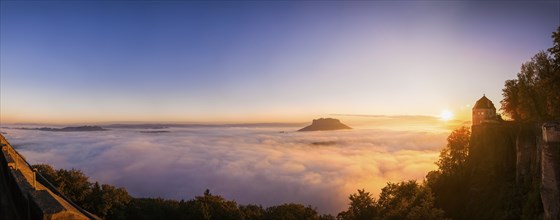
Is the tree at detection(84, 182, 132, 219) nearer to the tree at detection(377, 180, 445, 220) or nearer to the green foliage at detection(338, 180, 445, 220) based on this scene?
the green foliage at detection(338, 180, 445, 220)

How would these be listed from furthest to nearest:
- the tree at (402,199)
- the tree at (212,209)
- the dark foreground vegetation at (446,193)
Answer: the tree at (212,209) < the dark foreground vegetation at (446,193) < the tree at (402,199)

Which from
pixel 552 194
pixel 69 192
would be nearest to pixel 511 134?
pixel 552 194

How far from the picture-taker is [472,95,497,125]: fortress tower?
180ft

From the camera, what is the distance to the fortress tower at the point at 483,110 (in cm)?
5478

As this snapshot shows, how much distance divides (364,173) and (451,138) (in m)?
130

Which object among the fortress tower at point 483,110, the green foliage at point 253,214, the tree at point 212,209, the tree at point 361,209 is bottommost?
the green foliage at point 253,214

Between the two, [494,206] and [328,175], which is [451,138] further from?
[328,175]

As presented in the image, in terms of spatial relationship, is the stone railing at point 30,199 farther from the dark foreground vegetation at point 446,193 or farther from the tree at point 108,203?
the dark foreground vegetation at point 446,193

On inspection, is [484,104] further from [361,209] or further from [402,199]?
[361,209]

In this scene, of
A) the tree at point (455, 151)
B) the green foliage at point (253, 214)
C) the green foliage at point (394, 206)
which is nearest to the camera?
the green foliage at point (394, 206)

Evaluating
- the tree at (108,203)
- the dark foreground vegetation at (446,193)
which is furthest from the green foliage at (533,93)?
the tree at (108,203)

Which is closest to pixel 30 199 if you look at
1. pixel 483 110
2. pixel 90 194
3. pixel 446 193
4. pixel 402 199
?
pixel 90 194

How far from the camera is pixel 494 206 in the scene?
112ft

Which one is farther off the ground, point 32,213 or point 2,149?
point 2,149
